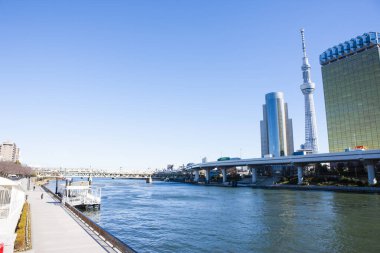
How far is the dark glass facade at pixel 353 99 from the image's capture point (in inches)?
6334

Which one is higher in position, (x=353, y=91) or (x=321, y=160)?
(x=353, y=91)

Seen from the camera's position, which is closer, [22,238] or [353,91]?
[22,238]

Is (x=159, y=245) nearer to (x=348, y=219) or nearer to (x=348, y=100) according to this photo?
(x=348, y=219)

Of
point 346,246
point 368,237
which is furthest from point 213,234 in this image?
point 368,237


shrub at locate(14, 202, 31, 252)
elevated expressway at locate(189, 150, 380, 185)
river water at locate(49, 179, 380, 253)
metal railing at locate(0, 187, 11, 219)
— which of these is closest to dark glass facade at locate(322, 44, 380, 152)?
elevated expressway at locate(189, 150, 380, 185)

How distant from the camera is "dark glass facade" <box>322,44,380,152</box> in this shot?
160875 mm

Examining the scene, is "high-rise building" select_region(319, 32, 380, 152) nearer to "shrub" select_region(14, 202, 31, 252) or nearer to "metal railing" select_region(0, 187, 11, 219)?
"shrub" select_region(14, 202, 31, 252)

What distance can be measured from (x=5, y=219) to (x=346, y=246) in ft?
91.5

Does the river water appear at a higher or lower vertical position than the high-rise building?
lower

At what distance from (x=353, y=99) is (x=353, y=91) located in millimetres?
4693

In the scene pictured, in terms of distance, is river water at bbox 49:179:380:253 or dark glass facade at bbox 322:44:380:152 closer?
river water at bbox 49:179:380:253

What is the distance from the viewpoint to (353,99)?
561 feet

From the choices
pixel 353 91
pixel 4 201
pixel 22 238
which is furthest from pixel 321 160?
pixel 4 201

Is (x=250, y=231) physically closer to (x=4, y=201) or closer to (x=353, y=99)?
(x=4, y=201)
